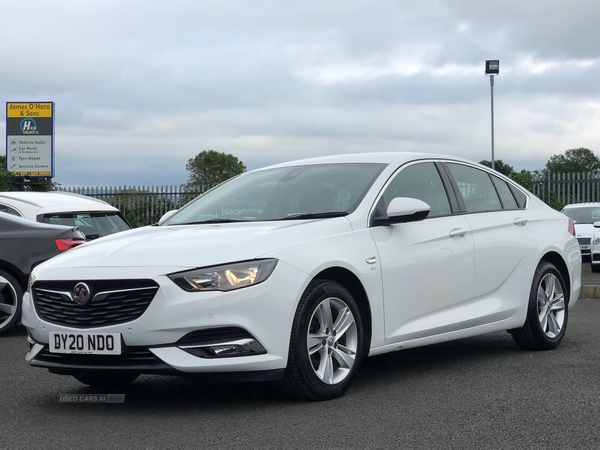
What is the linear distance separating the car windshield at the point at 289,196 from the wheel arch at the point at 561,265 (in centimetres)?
214

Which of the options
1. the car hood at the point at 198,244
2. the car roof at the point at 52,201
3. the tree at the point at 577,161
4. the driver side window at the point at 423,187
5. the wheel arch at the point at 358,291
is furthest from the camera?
the tree at the point at 577,161

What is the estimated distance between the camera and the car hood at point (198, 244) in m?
5.10

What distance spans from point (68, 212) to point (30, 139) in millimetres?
24532

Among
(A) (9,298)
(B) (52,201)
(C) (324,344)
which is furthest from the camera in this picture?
(B) (52,201)

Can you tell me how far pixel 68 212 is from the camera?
38.0 feet

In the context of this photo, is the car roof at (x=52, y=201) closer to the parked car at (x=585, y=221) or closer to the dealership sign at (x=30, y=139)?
the parked car at (x=585, y=221)

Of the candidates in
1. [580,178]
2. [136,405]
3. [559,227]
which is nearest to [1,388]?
[136,405]

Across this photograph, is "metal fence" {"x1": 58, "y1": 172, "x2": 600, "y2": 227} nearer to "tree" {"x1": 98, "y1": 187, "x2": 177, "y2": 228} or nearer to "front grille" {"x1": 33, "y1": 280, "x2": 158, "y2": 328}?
"tree" {"x1": 98, "y1": 187, "x2": 177, "y2": 228}

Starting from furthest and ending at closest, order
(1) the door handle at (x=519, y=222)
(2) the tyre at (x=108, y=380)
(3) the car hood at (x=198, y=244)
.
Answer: (1) the door handle at (x=519, y=222) → (2) the tyre at (x=108, y=380) → (3) the car hood at (x=198, y=244)

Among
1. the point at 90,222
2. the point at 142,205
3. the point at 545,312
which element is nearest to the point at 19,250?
the point at 90,222

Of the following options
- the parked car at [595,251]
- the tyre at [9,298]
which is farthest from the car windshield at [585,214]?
the tyre at [9,298]

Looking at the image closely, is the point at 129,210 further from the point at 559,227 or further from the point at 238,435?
the point at 238,435

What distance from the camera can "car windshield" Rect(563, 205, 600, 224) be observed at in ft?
71.7

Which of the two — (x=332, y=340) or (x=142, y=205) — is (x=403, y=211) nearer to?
(x=332, y=340)
